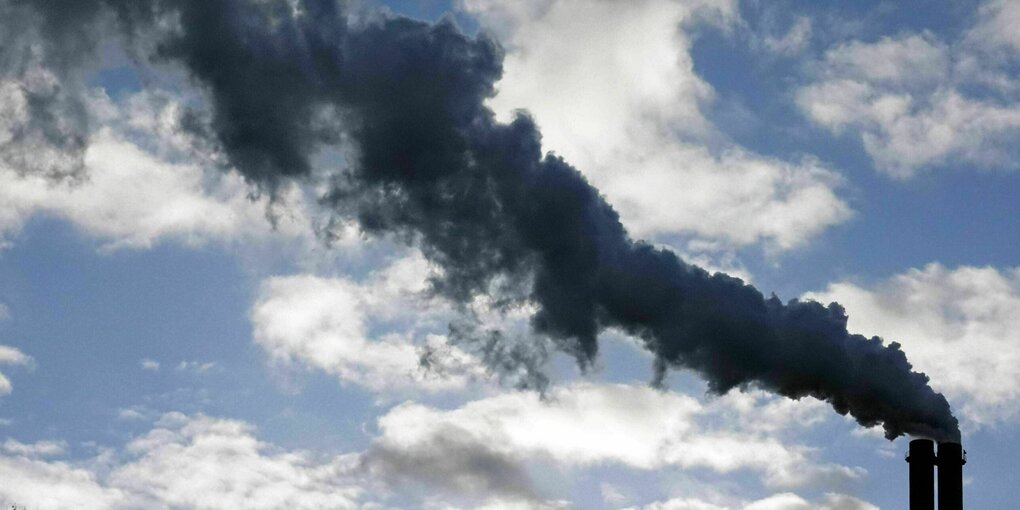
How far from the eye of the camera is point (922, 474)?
2530 inches

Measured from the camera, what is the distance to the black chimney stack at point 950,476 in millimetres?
63562

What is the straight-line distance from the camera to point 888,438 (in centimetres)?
6650

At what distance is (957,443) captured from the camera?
65.2 meters

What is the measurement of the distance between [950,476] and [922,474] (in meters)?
1.05

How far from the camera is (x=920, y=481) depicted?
6412cm

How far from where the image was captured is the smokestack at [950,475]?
6356 cm

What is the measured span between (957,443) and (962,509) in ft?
9.47

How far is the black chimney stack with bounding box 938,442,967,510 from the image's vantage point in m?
63.6

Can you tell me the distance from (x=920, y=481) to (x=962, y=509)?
185cm

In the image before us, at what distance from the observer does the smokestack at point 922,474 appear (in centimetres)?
6362

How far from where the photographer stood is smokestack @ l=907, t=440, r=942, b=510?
209 feet

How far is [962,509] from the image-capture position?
6347 cm

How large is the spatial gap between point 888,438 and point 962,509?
4381 millimetres

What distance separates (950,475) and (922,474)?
1046mm
